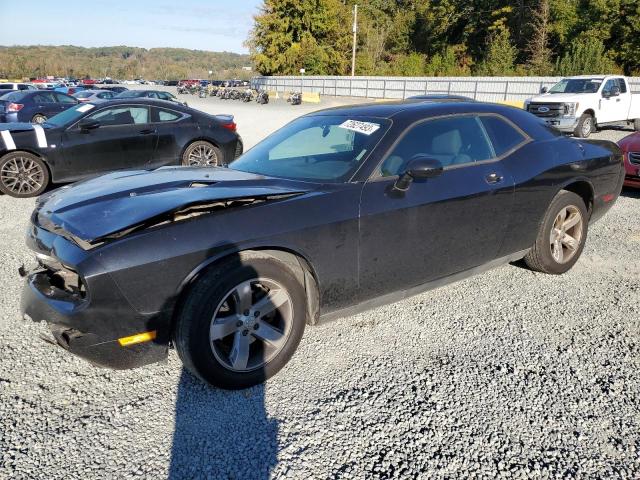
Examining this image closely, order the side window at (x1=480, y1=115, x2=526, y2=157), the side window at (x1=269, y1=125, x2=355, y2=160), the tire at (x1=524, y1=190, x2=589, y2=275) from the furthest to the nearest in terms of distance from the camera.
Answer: the tire at (x1=524, y1=190, x2=589, y2=275)
the side window at (x1=480, y1=115, x2=526, y2=157)
the side window at (x1=269, y1=125, x2=355, y2=160)

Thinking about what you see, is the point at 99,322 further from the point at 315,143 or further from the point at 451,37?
the point at 451,37

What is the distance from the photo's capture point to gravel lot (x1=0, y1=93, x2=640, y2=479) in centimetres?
220

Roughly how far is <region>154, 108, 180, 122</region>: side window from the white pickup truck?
9.97 meters

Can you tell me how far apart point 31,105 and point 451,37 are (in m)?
54.1

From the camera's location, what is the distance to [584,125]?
1413cm

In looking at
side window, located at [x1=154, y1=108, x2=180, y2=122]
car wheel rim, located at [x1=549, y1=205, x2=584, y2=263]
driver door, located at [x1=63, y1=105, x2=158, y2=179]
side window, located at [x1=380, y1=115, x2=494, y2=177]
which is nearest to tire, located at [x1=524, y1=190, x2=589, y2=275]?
car wheel rim, located at [x1=549, y1=205, x2=584, y2=263]

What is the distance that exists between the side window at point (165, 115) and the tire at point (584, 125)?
1115 centimetres

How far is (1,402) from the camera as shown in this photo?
8.64ft

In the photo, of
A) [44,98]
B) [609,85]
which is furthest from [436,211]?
[44,98]

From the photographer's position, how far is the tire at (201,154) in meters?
8.36

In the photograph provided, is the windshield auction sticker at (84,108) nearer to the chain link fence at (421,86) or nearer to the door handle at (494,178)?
the door handle at (494,178)

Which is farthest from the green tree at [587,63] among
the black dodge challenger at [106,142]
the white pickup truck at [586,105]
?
the black dodge challenger at [106,142]

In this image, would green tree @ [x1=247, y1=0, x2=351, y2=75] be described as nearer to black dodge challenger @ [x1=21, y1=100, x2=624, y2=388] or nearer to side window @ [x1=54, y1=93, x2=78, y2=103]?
side window @ [x1=54, y1=93, x2=78, y2=103]

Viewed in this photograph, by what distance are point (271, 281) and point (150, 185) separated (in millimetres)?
1084
